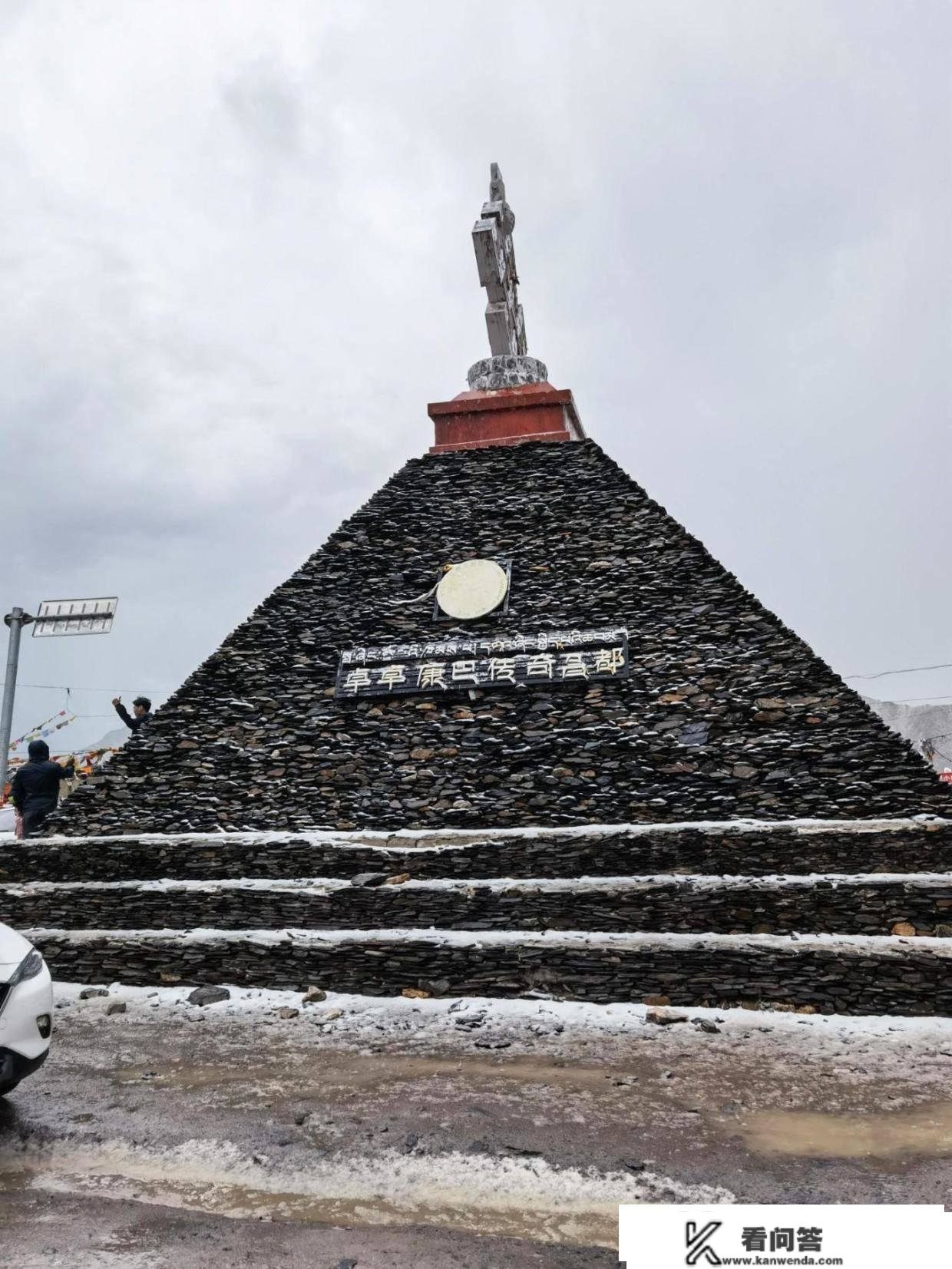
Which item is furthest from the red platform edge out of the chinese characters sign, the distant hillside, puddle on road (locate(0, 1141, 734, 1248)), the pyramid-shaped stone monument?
the distant hillside

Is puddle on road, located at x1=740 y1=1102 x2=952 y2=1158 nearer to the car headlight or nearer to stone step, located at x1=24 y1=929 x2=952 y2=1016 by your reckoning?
stone step, located at x1=24 y1=929 x2=952 y2=1016

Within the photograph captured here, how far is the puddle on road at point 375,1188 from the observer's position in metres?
3.18

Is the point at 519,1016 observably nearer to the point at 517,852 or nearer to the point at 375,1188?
the point at 517,852

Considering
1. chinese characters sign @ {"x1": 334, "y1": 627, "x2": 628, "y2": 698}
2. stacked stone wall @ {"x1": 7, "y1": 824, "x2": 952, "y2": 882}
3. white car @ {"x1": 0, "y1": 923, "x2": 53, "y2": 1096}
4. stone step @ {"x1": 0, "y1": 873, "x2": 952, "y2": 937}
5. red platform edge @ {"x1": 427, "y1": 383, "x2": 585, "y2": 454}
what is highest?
red platform edge @ {"x1": 427, "y1": 383, "x2": 585, "y2": 454}

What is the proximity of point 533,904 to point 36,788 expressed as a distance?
18.6 ft

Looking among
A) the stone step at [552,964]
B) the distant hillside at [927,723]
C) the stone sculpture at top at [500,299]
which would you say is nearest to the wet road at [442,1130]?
the stone step at [552,964]

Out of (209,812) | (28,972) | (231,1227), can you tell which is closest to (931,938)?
(231,1227)

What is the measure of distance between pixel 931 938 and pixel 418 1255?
414 cm

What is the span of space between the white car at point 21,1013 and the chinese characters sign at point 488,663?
17.1 feet

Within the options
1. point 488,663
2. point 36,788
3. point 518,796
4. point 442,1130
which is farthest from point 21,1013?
point 488,663

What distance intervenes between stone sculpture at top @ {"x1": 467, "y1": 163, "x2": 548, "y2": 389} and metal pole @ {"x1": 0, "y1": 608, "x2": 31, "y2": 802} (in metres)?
7.58

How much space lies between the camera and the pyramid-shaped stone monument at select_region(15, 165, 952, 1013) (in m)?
5.77

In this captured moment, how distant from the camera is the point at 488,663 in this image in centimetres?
884

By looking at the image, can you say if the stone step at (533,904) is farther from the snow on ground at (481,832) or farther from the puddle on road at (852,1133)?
the puddle on road at (852,1133)
